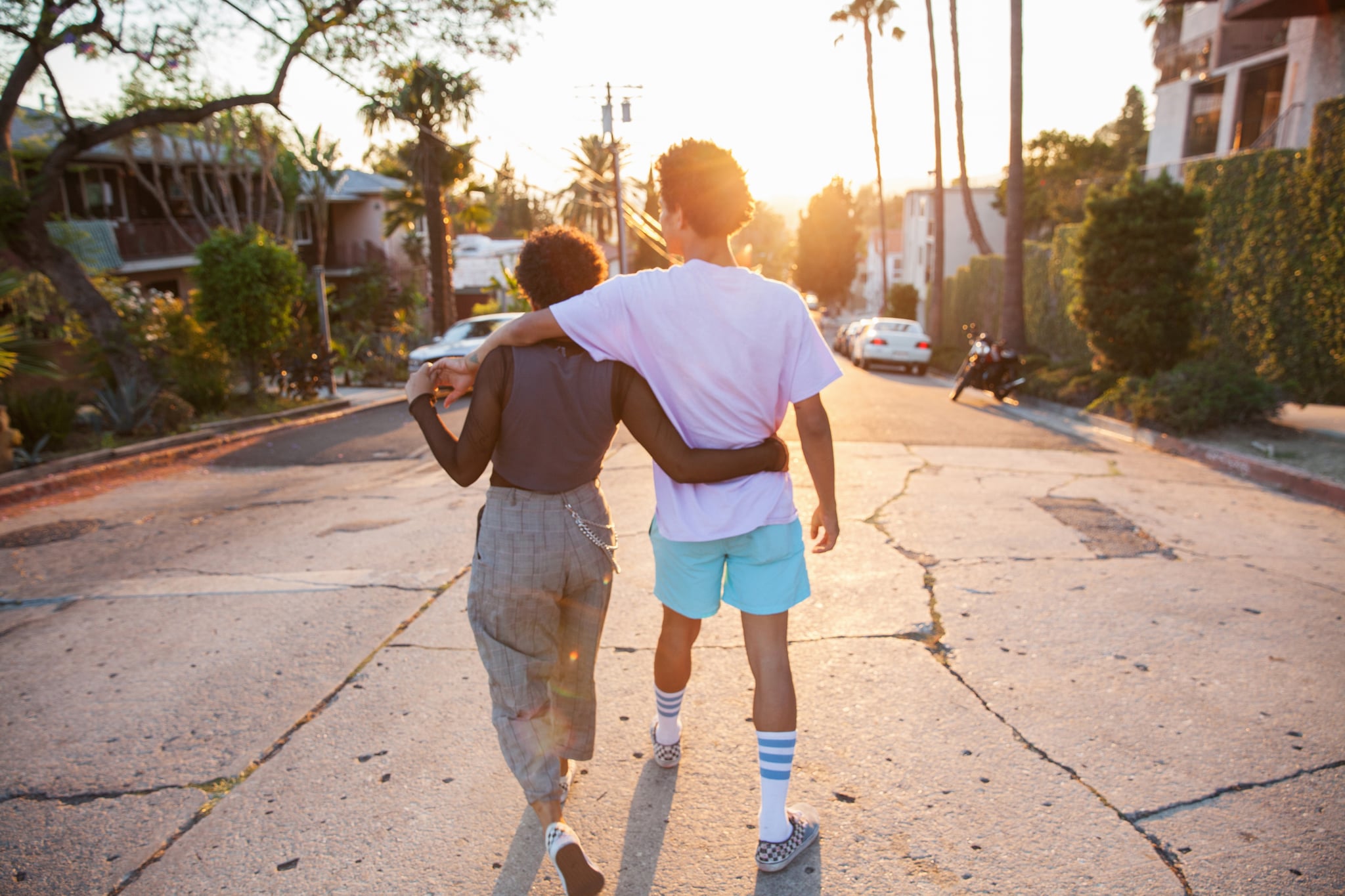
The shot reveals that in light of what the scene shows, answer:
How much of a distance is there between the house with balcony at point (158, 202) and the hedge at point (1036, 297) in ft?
65.8

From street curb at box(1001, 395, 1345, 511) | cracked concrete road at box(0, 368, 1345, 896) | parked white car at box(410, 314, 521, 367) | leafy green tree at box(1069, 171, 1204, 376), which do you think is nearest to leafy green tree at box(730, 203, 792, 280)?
parked white car at box(410, 314, 521, 367)

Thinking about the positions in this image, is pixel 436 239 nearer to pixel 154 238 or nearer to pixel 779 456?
pixel 154 238

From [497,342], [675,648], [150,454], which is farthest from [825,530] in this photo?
[150,454]

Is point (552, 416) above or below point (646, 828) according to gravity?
above

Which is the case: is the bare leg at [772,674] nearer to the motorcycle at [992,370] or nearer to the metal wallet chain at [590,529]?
the metal wallet chain at [590,529]

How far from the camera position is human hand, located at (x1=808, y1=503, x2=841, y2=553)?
99.5 inches

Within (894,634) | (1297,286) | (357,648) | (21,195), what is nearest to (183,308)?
(21,195)

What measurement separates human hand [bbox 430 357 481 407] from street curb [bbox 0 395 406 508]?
7.75m

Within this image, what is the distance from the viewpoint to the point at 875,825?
270 cm

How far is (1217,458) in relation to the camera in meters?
9.55

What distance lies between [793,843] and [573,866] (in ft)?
2.12

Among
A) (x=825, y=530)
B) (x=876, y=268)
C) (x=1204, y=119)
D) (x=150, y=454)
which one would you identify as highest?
(x=1204, y=119)

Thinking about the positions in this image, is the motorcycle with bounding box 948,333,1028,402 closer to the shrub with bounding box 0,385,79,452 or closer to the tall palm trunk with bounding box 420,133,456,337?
the shrub with bounding box 0,385,79,452

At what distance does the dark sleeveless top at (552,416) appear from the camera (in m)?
2.30
